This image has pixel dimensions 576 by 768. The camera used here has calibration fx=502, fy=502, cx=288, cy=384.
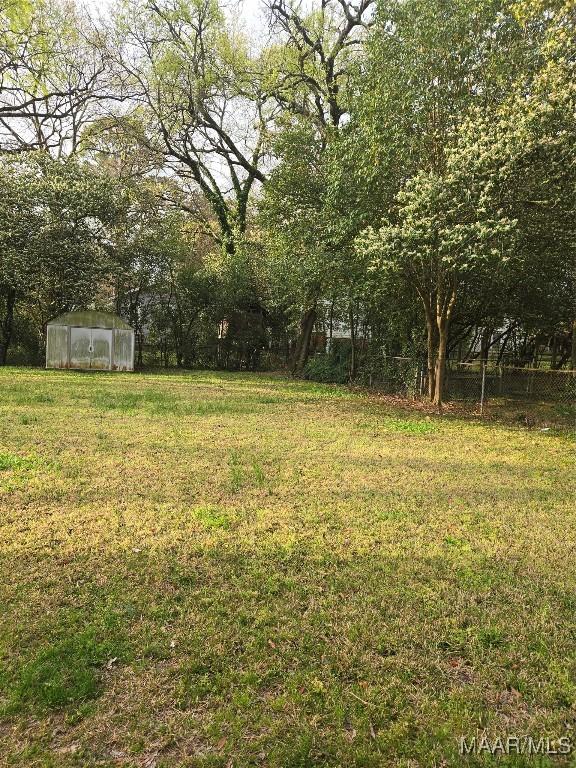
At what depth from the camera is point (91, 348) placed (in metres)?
18.9

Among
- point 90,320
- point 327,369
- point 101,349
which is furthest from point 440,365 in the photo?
point 90,320

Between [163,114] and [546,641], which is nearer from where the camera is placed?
[546,641]

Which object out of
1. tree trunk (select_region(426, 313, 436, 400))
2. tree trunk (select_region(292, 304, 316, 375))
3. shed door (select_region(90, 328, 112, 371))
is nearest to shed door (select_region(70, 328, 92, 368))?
shed door (select_region(90, 328, 112, 371))

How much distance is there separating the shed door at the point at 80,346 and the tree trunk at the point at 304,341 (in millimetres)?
7918

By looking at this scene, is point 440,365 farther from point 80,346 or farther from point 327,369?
point 80,346

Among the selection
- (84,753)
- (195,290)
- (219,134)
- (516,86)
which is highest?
(219,134)

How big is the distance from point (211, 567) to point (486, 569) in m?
1.86

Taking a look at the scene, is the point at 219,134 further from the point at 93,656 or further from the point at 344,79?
the point at 93,656

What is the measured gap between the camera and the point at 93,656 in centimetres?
240

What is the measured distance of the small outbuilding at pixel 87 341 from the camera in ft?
61.3

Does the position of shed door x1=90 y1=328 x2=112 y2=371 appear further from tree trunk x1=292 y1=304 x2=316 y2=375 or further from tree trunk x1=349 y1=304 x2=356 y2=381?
tree trunk x1=349 y1=304 x2=356 y2=381

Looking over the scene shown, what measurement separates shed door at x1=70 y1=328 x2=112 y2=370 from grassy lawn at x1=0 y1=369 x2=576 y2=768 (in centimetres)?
1353

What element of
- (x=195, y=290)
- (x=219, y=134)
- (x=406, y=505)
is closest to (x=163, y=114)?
(x=219, y=134)

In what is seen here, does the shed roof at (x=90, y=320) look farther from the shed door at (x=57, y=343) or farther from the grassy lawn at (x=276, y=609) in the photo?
the grassy lawn at (x=276, y=609)
